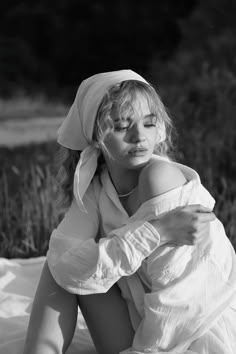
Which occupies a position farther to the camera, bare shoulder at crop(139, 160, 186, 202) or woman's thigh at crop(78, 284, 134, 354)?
woman's thigh at crop(78, 284, 134, 354)

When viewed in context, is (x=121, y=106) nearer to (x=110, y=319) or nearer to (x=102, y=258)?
(x=102, y=258)

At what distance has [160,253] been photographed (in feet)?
6.56

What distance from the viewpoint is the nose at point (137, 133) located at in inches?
82.5

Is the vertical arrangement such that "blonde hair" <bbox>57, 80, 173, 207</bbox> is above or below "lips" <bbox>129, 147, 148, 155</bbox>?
above

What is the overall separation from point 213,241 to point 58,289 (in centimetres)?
51

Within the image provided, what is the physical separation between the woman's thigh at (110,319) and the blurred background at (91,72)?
1.26 metres

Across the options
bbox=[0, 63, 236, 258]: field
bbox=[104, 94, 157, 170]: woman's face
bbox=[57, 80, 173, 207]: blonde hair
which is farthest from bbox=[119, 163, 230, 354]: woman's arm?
bbox=[0, 63, 236, 258]: field

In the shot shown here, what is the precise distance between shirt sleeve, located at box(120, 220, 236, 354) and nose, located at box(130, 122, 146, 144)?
1.11ft

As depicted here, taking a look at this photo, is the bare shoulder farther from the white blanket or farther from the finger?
the white blanket

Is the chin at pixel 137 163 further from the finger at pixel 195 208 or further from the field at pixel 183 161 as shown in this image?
the field at pixel 183 161

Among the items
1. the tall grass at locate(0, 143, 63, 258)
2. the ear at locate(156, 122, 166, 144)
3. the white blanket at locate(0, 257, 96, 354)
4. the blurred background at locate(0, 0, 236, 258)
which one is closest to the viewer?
the ear at locate(156, 122, 166, 144)

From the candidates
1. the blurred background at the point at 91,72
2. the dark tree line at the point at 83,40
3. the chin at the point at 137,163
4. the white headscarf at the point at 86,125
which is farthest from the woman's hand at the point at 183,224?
the dark tree line at the point at 83,40

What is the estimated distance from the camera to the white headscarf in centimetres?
217

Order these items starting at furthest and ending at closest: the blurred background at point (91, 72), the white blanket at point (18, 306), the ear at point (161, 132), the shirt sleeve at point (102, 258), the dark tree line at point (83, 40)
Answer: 1. the dark tree line at point (83, 40)
2. the blurred background at point (91, 72)
3. the white blanket at point (18, 306)
4. the ear at point (161, 132)
5. the shirt sleeve at point (102, 258)
